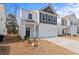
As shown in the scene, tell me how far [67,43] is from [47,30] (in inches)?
14.7

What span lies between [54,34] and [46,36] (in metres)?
0.13

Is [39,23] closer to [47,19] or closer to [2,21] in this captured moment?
[47,19]

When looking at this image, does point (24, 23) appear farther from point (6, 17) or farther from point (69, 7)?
point (69, 7)

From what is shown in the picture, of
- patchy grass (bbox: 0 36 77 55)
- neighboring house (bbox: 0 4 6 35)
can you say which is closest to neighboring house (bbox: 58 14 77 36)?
patchy grass (bbox: 0 36 77 55)

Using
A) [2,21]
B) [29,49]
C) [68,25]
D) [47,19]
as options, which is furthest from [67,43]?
[2,21]

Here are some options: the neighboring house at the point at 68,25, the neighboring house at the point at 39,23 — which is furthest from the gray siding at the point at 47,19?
the neighboring house at the point at 68,25

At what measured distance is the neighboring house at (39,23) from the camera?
315 cm

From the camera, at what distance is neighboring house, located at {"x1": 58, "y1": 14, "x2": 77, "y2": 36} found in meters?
3.19

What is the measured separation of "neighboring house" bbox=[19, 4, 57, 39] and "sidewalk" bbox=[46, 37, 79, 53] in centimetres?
8

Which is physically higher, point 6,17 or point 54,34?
point 6,17

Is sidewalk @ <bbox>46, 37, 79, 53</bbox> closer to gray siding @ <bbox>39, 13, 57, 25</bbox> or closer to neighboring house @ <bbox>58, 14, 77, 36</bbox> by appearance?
neighboring house @ <bbox>58, 14, 77, 36</bbox>

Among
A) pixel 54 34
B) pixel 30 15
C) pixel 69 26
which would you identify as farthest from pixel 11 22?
pixel 69 26

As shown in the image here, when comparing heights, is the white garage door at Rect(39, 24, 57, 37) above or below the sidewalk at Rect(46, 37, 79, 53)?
above
